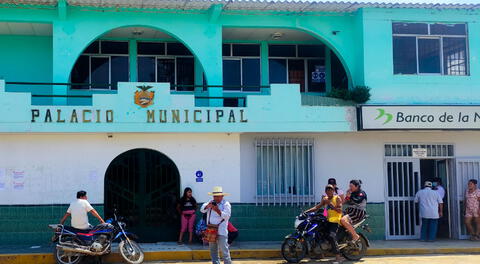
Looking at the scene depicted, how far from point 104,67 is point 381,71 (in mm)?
7612

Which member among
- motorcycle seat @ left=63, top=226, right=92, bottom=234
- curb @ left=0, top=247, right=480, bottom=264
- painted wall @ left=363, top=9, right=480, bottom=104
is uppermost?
painted wall @ left=363, top=9, right=480, bottom=104

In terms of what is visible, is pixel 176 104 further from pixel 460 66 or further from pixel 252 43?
pixel 460 66

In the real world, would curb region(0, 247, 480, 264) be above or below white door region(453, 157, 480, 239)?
below

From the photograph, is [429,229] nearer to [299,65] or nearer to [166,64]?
[299,65]

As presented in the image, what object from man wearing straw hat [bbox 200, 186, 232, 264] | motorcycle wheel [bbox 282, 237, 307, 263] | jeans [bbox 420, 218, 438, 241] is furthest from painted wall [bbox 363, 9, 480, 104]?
man wearing straw hat [bbox 200, 186, 232, 264]

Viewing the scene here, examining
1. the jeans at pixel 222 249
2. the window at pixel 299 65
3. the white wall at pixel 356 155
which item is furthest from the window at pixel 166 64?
the jeans at pixel 222 249

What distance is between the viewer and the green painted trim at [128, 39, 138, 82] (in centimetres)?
1772

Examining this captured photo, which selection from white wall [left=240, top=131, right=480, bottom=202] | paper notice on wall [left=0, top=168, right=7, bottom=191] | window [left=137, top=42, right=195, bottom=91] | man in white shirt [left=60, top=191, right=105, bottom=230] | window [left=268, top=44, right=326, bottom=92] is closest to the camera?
man in white shirt [left=60, top=191, right=105, bottom=230]

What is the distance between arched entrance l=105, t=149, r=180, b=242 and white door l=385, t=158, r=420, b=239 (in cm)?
561

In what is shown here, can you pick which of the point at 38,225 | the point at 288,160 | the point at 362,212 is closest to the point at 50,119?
the point at 38,225

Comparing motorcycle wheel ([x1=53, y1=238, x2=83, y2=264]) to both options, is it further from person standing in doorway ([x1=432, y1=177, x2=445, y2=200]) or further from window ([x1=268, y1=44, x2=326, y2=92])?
person standing in doorway ([x1=432, y1=177, x2=445, y2=200])

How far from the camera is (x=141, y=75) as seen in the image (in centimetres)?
1789

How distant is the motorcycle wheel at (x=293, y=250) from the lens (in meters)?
13.2

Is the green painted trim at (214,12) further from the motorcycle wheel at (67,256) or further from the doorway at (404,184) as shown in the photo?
the motorcycle wheel at (67,256)
